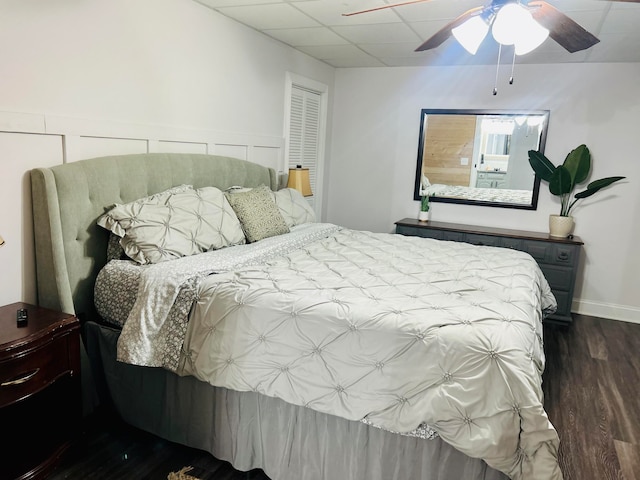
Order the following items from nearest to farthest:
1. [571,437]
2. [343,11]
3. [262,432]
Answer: [262,432] → [571,437] → [343,11]

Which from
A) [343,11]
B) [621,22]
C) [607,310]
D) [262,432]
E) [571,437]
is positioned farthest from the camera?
[607,310]

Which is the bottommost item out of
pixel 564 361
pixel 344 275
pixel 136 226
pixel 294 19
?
pixel 564 361

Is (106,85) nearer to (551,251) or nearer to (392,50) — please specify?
(392,50)

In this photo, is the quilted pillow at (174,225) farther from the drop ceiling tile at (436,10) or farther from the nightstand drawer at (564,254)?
the nightstand drawer at (564,254)

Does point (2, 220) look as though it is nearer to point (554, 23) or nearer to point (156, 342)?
point (156, 342)

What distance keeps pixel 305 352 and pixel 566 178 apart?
11.6 ft

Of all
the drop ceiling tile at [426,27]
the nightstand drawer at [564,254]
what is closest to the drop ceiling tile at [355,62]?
the drop ceiling tile at [426,27]

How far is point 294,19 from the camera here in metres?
3.45

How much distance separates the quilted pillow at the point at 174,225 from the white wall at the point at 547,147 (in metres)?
2.74

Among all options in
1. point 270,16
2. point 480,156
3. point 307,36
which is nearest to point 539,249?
point 480,156

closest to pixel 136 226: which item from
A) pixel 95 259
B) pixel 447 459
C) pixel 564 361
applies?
pixel 95 259

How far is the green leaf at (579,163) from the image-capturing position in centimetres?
434

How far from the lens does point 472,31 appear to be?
239 centimetres

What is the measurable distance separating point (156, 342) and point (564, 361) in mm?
2922
